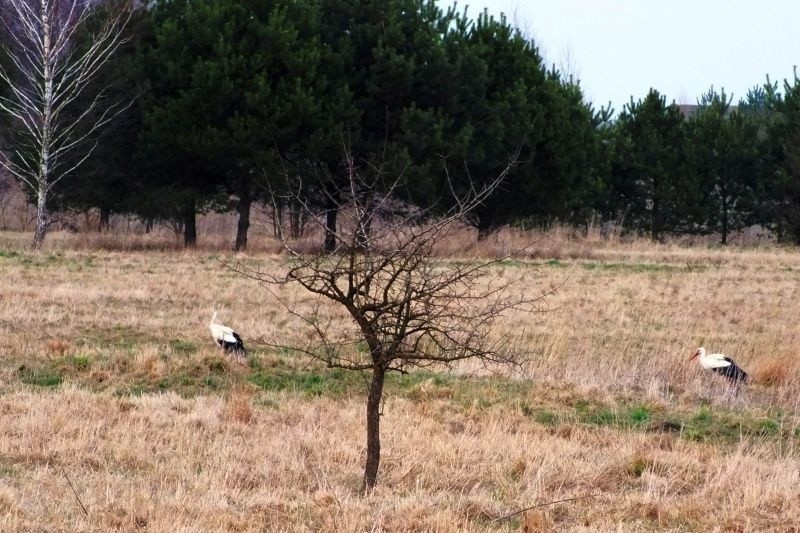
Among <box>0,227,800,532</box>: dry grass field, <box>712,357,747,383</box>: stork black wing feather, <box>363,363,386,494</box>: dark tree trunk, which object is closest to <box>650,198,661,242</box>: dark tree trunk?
<box>0,227,800,532</box>: dry grass field

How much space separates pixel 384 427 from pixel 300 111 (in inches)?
731

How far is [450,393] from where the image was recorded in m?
9.87

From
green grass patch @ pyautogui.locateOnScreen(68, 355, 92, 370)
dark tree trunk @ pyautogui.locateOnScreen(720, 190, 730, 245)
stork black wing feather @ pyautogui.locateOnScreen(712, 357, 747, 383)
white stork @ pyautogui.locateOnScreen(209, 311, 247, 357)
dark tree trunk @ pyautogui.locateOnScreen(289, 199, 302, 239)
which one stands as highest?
dark tree trunk @ pyautogui.locateOnScreen(720, 190, 730, 245)

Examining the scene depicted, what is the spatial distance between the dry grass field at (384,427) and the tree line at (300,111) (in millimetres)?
10245

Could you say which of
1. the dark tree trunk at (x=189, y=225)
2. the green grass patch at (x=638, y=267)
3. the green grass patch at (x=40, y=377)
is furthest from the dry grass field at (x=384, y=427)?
the dark tree trunk at (x=189, y=225)

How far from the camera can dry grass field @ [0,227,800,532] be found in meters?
5.84

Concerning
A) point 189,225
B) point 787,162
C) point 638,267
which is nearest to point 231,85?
point 189,225

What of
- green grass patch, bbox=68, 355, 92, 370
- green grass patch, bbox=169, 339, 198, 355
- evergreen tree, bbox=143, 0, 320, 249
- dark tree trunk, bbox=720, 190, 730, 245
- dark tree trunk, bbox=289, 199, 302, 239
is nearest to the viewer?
dark tree trunk, bbox=289, 199, 302, 239

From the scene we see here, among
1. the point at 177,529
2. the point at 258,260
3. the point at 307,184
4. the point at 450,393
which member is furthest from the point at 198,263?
the point at 177,529

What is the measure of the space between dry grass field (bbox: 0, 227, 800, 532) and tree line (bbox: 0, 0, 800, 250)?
33.6ft

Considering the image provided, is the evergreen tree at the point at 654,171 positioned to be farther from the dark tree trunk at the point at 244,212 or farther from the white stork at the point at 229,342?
the white stork at the point at 229,342

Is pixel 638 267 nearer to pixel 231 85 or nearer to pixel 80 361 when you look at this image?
pixel 231 85

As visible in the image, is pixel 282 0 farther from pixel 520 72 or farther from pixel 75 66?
pixel 520 72

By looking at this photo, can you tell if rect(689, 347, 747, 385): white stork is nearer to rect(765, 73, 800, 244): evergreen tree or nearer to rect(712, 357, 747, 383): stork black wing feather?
rect(712, 357, 747, 383): stork black wing feather
